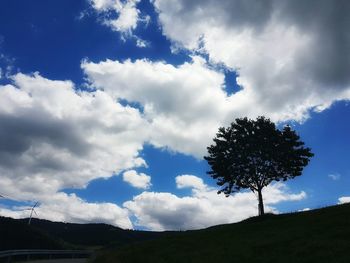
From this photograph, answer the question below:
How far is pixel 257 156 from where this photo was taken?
201ft

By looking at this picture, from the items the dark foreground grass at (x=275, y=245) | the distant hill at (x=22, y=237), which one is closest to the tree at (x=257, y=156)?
the dark foreground grass at (x=275, y=245)

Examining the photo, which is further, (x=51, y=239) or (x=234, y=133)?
(x=51, y=239)

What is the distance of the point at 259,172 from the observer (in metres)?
61.2

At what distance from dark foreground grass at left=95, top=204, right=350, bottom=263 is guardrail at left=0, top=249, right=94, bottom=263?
6.87 m

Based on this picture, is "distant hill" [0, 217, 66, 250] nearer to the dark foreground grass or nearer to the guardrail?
the guardrail

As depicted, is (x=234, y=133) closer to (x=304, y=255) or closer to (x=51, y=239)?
(x=304, y=255)

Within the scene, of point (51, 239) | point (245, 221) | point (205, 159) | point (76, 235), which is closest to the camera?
point (245, 221)

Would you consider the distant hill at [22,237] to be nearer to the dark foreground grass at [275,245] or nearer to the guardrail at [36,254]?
the guardrail at [36,254]

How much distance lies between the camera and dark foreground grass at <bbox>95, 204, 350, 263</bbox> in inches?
1013

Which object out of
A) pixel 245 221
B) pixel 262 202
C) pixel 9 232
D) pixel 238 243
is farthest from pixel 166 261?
pixel 9 232

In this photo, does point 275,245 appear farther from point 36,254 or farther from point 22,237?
point 22,237

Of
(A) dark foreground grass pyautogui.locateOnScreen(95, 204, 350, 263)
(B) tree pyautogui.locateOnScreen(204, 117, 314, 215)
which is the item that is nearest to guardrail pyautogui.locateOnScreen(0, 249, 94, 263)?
(A) dark foreground grass pyautogui.locateOnScreen(95, 204, 350, 263)

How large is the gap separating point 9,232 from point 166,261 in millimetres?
64781

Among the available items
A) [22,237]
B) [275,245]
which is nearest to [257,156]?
[275,245]
